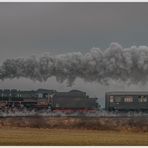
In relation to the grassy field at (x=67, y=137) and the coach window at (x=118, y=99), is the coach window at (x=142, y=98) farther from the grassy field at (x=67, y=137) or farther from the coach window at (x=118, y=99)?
the grassy field at (x=67, y=137)

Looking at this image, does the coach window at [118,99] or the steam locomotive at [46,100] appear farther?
the coach window at [118,99]

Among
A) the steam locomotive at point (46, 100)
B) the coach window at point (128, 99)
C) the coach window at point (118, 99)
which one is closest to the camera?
the steam locomotive at point (46, 100)

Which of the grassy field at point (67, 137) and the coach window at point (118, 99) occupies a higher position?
the coach window at point (118, 99)

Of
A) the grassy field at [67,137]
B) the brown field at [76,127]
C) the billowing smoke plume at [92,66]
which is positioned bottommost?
the grassy field at [67,137]

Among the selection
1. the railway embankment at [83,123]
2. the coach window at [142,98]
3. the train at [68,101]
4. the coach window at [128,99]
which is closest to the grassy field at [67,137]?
the railway embankment at [83,123]

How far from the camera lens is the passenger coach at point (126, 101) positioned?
21.5 m

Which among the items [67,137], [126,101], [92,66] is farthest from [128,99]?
[67,137]

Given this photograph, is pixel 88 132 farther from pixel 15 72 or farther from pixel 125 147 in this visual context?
pixel 15 72

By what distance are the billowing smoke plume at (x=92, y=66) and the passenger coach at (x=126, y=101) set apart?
0.70 meters

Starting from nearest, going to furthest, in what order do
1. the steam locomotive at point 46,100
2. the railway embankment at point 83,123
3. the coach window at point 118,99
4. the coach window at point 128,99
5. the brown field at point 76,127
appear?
the brown field at point 76,127 → the railway embankment at point 83,123 → the steam locomotive at point 46,100 → the coach window at point 128,99 → the coach window at point 118,99

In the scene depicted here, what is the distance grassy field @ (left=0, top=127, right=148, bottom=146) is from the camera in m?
18.9

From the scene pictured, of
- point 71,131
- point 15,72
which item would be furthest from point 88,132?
point 15,72

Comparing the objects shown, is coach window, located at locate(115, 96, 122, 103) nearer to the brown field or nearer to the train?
the train

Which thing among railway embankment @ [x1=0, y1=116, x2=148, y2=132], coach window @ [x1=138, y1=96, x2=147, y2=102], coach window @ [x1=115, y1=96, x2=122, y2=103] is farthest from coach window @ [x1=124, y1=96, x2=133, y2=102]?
railway embankment @ [x1=0, y1=116, x2=148, y2=132]
